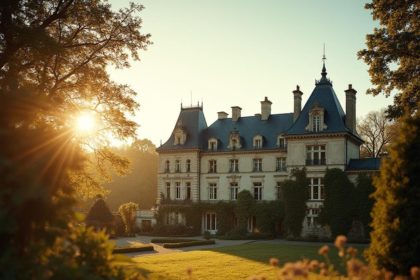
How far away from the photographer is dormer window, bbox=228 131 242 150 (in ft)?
141

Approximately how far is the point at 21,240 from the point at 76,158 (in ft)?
4.18

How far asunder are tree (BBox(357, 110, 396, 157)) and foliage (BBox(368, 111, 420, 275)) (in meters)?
43.8

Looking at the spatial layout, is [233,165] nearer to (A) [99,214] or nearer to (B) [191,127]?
(B) [191,127]

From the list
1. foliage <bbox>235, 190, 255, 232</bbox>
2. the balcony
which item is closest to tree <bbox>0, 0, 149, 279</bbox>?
the balcony

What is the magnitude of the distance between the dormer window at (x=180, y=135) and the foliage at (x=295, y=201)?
13.1 meters

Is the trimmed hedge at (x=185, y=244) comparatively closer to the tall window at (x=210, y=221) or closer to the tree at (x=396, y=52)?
the tall window at (x=210, y=221)

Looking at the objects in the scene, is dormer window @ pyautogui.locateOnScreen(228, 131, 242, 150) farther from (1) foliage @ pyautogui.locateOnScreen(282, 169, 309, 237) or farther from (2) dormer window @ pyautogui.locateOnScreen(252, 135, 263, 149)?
(1) foliage @ pyautogui.locateOnScreen(282, 169, 309, 237)

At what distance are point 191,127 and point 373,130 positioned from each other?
73.7ft

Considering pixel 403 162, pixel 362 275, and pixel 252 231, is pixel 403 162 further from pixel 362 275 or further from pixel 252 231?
pixel 252 231

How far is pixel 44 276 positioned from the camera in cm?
502

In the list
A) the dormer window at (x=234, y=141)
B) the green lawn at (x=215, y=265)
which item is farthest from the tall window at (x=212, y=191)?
the green lawn at (x=215, y=265)

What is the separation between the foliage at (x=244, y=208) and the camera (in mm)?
40156

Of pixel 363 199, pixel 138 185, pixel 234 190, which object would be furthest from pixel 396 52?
pixel 138 185

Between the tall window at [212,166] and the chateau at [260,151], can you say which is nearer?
the chateau at [260,151]
